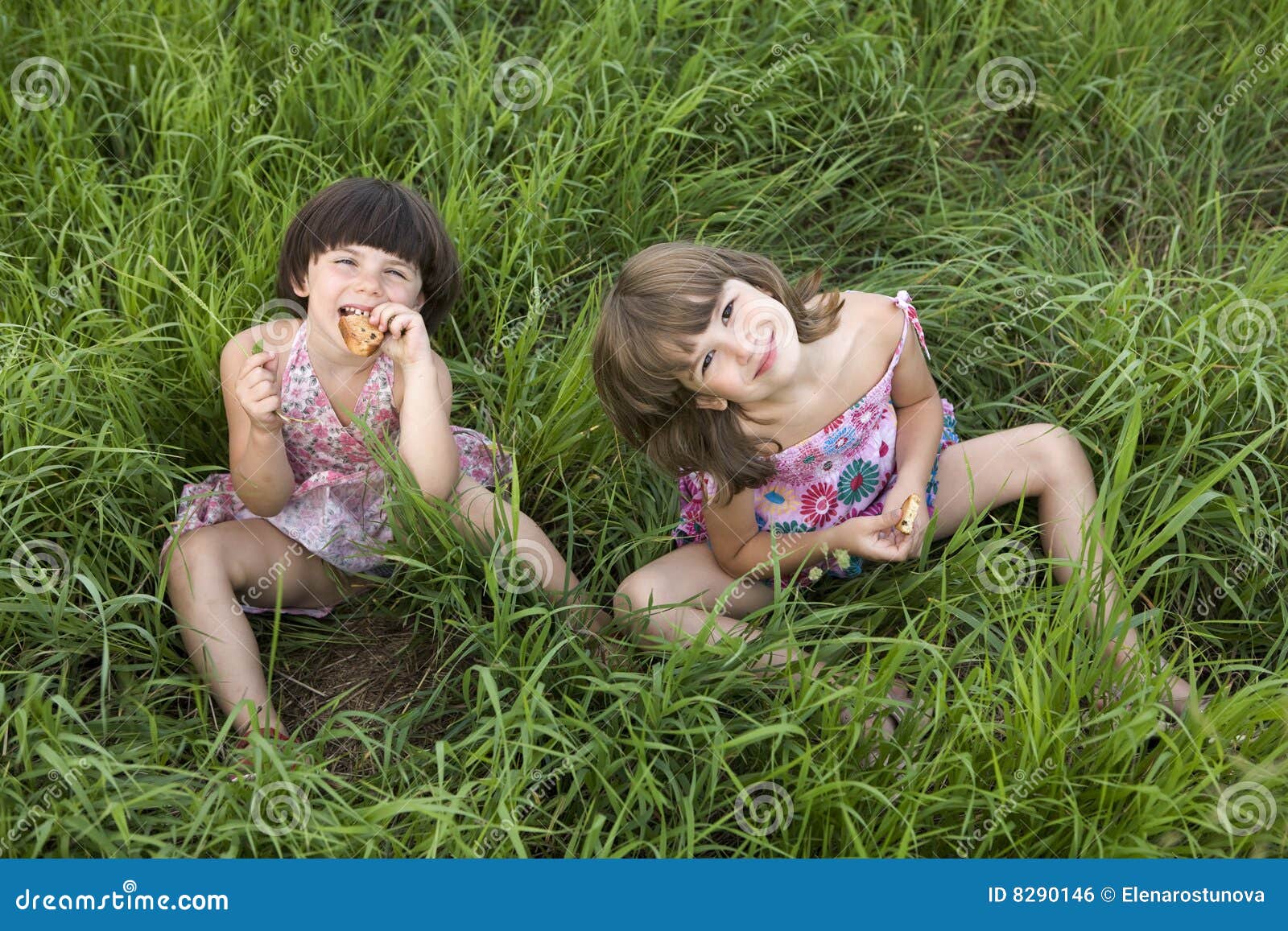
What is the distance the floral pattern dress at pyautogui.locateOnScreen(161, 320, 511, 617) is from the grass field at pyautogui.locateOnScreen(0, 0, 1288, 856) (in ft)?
0.34

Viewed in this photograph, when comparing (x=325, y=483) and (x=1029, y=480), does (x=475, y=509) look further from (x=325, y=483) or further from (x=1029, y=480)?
(x=1029, y=480)

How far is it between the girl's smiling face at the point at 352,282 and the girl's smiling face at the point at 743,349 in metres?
0.62

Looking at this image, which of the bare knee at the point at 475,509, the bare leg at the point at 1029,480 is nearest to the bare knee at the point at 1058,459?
the bare leg at the point at 1029,480

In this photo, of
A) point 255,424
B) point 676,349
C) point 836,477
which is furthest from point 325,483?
point 836,477

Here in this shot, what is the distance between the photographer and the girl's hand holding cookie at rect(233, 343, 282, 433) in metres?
2.08

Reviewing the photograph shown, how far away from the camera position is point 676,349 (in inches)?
78.1

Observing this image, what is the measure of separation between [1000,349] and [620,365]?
110cm

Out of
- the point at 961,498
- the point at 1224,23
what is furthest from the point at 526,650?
the point at 1224,23

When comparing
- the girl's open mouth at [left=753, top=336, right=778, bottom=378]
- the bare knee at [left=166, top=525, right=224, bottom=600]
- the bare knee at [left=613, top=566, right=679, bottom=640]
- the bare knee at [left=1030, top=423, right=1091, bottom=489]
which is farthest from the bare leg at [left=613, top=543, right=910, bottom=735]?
the bare knee at [left=166, top=525, right=224, bottom=600]

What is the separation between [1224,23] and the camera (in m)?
3.23

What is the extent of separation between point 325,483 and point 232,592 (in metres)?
0.28

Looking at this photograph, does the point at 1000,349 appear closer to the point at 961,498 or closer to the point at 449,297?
the point at 961,498

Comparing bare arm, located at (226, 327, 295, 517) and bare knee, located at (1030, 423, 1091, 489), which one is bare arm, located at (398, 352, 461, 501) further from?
bare knee, located at (1030, 423, 1091, 489)

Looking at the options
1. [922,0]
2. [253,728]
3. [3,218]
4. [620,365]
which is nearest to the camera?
[253,728]
